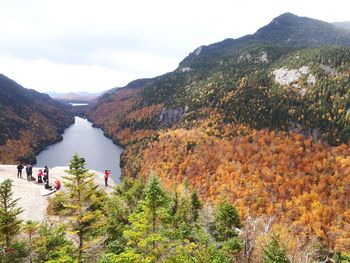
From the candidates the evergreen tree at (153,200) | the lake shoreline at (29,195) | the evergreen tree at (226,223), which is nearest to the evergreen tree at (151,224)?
the evergreen tree at (153,200)

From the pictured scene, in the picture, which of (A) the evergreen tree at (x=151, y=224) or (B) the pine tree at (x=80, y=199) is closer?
(A) the evergreen tree at (x=151, y=224)

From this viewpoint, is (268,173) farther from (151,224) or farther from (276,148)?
(151,224)

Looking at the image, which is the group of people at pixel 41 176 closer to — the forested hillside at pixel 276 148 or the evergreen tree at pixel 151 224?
the evergreen tree at pixel 151 224

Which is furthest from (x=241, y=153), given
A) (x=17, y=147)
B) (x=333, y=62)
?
(x=17, y=147)

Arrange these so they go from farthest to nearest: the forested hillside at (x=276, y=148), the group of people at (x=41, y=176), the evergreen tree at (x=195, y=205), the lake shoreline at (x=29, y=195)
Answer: the forested hillside at (x=276, y=148) → the evergreen tree at (x=195, y=205) → the group of people at (x=41, y=176) → the lake shoreline at (x=29, y=195)

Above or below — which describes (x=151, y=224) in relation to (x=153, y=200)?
below

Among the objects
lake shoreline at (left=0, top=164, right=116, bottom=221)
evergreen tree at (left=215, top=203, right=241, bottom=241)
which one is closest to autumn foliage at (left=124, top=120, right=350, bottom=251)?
evergreen tree at (left=215, top=203, right=241, bottom=241)

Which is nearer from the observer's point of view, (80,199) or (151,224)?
(151,224)

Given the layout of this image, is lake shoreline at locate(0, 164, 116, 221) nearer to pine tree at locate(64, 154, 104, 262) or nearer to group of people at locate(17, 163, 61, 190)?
group of people at locate(17, 163, 61, 190)

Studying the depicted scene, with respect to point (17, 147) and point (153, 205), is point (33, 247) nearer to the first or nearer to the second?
point (153, 205)

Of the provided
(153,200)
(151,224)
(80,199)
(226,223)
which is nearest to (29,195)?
(80,199)

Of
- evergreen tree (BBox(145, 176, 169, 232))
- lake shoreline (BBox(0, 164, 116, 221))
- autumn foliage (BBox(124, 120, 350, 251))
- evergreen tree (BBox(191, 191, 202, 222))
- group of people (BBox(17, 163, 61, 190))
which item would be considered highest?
evergreen tree (BBox(145, 176, 169, 232))

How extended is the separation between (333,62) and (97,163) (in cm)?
13011

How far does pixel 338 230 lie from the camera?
337ft
